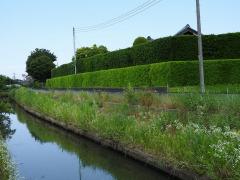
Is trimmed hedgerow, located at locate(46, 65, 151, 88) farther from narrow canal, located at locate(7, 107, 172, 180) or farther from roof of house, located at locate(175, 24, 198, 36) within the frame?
narrow canal, located at locate(7, 107, 172, 180)

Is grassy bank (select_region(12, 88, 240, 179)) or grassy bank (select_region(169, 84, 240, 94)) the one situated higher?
grassy bank (select_region(169, 84, 240, 94))

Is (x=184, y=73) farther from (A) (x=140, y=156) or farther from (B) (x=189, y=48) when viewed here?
(A) (x=140, y=156)

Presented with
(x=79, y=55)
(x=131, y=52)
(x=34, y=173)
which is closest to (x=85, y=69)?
(x=131, y=52)

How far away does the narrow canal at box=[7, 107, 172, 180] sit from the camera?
40.4 feet

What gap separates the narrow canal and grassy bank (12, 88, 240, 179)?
0.54 metres

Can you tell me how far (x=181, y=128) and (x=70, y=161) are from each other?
478 cm

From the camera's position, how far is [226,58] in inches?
1241

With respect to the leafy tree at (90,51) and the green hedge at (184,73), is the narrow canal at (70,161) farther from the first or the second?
the leafy tree at (90,51)

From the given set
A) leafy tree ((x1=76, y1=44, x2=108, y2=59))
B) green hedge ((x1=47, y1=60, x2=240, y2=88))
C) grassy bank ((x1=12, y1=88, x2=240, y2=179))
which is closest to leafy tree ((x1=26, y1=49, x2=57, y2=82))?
leafy tree ((x1=76, y1=44, x2=108, y2=59))

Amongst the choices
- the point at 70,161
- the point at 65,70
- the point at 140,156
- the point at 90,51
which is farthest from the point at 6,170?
the point at 90,51

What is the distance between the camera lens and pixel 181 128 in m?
11.4

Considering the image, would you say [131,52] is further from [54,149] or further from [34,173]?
[34,173]

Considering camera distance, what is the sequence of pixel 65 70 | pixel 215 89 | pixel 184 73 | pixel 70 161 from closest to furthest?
pixel 70 161, pixel 215 89, pixel 184 73, pixel 65 70

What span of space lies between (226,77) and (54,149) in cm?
1470
